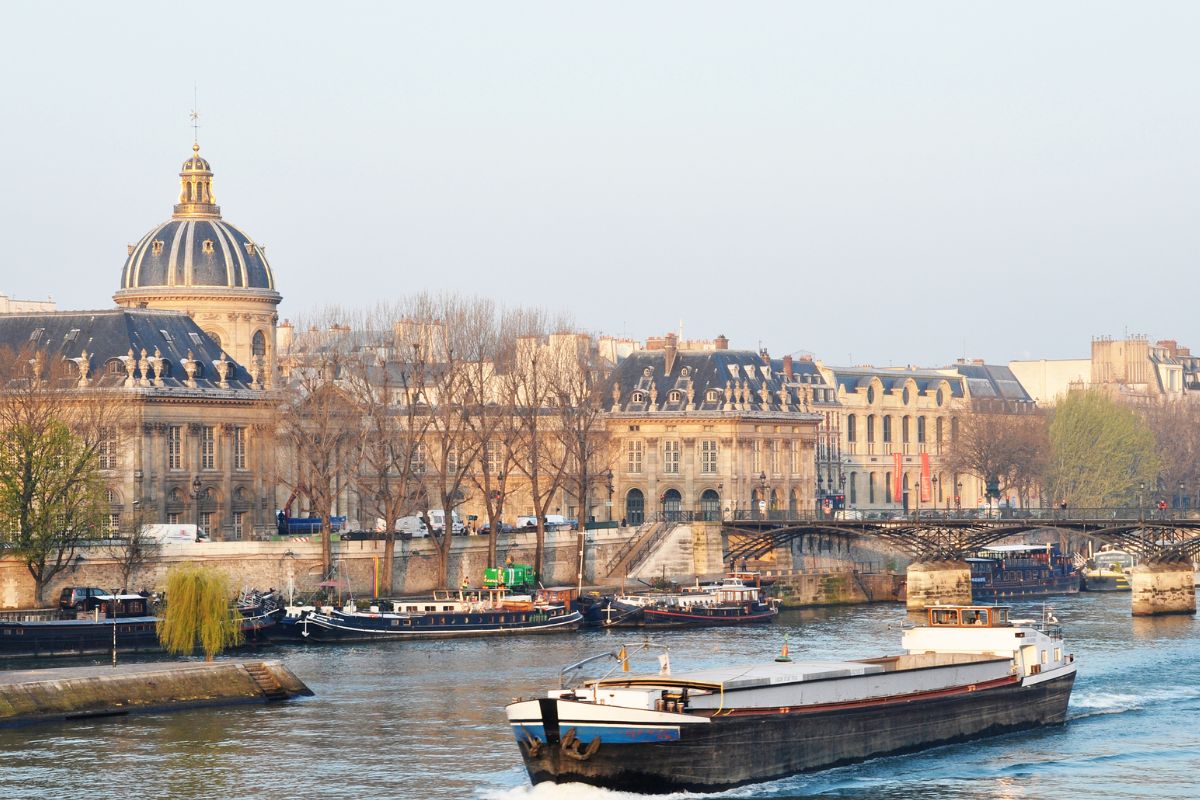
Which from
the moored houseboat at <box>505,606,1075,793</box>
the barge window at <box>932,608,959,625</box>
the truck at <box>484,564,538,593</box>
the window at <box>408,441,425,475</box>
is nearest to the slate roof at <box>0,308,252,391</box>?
the window at <box>408,441,425,475</box>

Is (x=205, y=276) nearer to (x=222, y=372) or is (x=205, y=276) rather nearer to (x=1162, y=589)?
(x=222, y=372)

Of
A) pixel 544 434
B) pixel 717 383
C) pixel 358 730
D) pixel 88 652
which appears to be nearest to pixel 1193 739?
pixel 358 730

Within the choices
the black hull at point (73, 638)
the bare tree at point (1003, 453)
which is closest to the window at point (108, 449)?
the black hull at point (73, 638)

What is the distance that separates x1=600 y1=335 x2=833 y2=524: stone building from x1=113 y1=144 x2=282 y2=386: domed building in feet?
68.0

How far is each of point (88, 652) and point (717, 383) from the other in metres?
60.7

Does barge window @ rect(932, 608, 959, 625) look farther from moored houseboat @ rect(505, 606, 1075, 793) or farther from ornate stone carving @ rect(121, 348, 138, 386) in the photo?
ornate stone carving @ rect(121, 348, 138, 386)

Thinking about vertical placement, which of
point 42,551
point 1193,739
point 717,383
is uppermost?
point 717,383

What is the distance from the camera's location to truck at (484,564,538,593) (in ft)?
384

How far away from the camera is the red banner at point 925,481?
18038 centimetres

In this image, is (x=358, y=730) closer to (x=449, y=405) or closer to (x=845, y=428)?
(x=449, y=405)

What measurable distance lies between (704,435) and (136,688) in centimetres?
7293

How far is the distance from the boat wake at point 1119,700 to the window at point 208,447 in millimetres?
50537

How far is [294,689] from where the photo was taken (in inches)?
3243

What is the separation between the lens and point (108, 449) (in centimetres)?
11675
